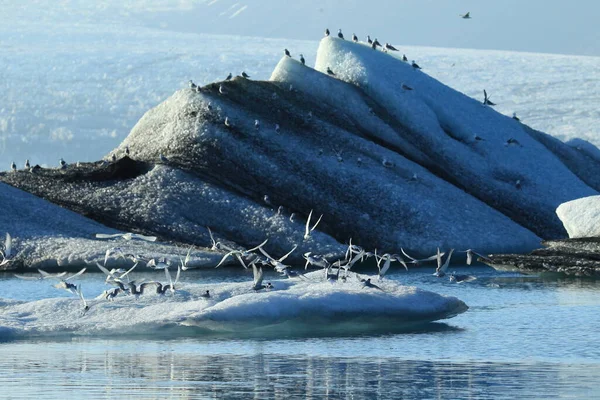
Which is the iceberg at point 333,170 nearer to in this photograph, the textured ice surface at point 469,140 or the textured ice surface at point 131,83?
the textured ice surface at point 469,140

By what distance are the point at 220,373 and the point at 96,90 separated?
2737 inches

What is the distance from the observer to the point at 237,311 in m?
25.2

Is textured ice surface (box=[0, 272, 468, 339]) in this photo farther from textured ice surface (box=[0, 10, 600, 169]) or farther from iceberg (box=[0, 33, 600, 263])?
textured ice surface (box=[0, 10, 600, 169])

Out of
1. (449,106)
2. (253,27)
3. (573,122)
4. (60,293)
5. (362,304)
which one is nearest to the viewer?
(362,304)

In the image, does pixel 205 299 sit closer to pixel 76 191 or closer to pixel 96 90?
pixel 76 191

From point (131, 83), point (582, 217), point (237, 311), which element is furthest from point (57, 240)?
point (131, 83)

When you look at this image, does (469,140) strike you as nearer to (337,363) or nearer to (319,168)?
(319,168)

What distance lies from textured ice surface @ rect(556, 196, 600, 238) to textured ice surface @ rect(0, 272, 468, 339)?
16.6 m

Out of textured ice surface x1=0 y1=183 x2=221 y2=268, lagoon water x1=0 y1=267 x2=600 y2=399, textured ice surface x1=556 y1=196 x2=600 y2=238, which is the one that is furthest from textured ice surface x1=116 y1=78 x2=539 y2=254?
lagoon water x1=0 y1=267 x2=600 y2=399

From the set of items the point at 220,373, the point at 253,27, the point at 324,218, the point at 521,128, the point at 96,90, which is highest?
the point at 253,27

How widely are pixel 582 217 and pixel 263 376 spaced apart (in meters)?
25.1

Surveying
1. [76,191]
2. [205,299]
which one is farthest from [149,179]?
[205,299]

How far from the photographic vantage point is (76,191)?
49.6m

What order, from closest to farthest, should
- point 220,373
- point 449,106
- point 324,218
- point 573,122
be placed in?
1. point 220,373
2. point 324,218
3. point 449,106
4. point 573,122
